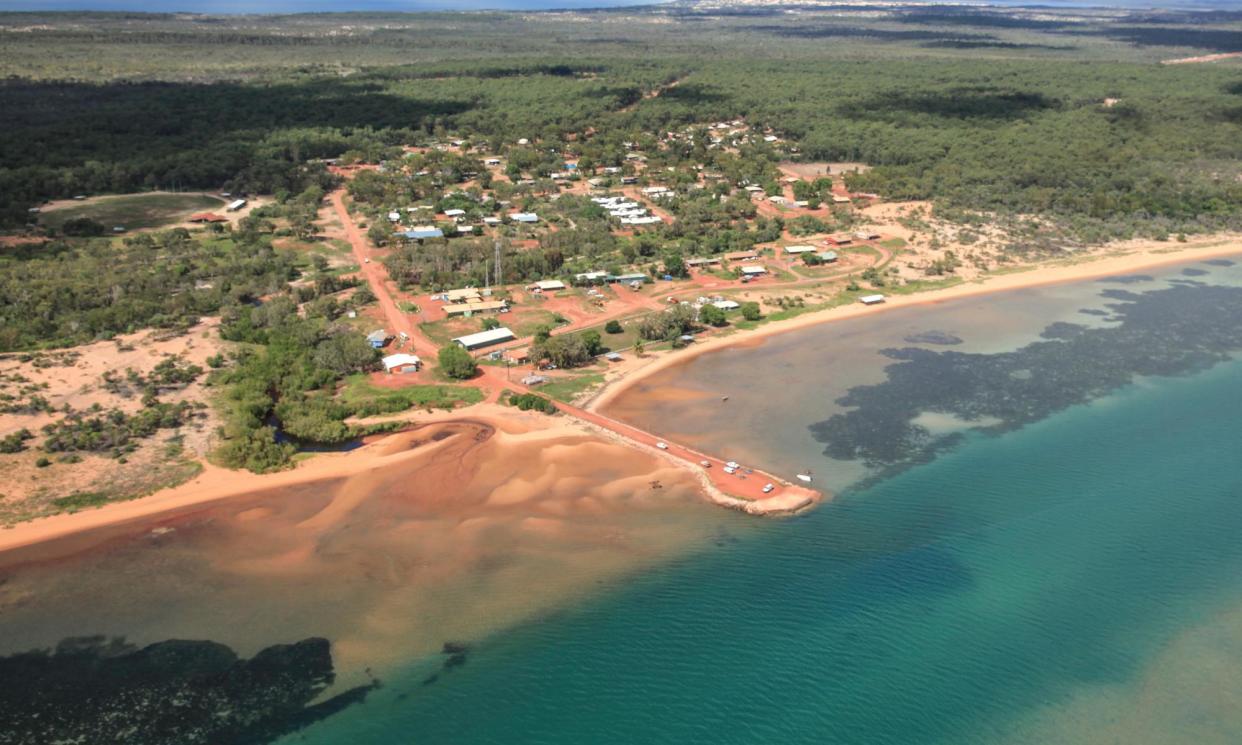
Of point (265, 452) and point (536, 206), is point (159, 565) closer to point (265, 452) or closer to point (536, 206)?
point (265, 452)

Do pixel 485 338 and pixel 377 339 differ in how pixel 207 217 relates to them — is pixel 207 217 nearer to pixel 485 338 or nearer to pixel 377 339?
pixel 377 339

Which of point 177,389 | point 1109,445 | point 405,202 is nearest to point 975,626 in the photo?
point 1109,445

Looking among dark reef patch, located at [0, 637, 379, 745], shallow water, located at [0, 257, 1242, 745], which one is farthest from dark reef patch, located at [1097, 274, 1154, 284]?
dark reef patch, located at [0, 637, 379, 745]

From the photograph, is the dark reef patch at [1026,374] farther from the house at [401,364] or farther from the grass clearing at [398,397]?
the house at [401,364]

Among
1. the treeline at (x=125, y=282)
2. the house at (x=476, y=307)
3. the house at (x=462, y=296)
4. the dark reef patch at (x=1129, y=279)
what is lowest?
the dark reef patch at (x=1129, y=279)

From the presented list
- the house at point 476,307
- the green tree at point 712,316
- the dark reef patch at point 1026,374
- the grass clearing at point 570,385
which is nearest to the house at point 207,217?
the house at point 476,307

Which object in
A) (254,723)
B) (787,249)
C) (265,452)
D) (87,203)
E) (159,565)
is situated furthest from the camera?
(87,203)
